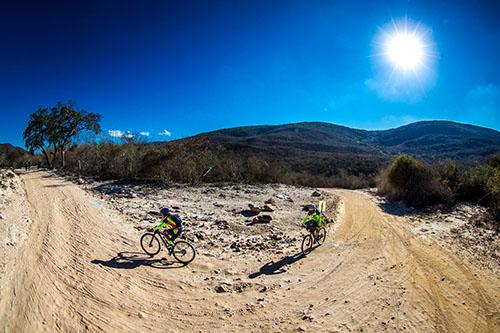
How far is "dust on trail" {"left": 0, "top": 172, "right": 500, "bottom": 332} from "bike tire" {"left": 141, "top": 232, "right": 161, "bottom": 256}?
0.72 feet

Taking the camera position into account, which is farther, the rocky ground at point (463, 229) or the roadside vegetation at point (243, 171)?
the roadside vegetation at point (243, 171)

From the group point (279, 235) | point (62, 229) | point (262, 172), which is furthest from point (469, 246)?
point (262, 172)

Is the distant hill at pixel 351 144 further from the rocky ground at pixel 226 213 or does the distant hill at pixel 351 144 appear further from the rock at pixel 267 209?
the rock at pixel 267 209

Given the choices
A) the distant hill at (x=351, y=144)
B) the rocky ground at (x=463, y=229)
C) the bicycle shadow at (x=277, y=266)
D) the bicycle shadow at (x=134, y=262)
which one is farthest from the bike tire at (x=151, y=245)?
the distant hill at (x=351, y=144)

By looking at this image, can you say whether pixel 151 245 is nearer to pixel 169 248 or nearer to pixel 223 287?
pixel 169 248

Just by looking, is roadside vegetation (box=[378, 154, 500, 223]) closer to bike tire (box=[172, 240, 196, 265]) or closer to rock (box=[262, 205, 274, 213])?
rock (box=[262, 205, 274, 213])

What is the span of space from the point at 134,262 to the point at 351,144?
9634cm

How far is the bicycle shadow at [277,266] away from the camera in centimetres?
609

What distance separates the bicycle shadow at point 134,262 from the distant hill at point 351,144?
124ft

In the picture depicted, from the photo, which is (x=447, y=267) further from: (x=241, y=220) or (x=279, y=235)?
(x=241, y=220)

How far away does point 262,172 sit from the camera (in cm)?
2247

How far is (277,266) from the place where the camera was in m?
6.52

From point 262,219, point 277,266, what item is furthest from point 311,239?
point 262,219

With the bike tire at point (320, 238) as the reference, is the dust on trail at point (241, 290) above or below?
below
